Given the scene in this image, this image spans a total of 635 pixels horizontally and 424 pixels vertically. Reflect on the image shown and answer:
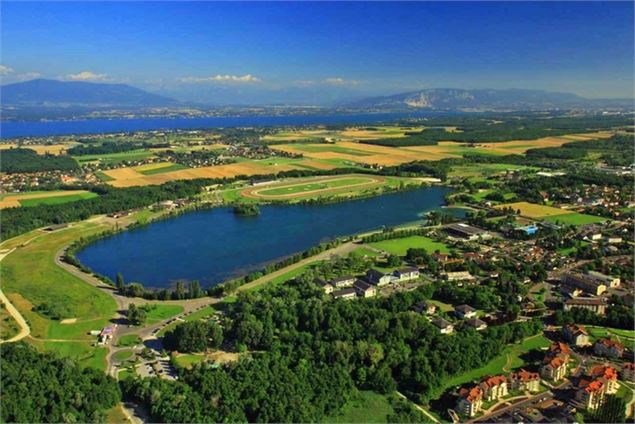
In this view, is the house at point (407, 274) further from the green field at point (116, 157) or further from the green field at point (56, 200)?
the green field at point (116, 157)

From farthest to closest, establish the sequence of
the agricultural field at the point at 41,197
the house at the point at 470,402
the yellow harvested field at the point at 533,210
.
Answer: the agricultural field at the point at 41,197, the yellow harvested field at the point at 533,210, the house at the point at 470,402

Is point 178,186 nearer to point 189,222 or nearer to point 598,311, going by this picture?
point 189,222

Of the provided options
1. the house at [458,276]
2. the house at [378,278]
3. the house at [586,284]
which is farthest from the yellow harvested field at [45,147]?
the house at [586,284]

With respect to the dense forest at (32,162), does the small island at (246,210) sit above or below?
below

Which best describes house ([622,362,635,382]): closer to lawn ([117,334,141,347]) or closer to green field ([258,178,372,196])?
lawn ([117,334,141,347])

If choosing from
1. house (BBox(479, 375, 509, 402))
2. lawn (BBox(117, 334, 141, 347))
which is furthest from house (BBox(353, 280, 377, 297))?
lawn (BBox(117, 334, 141, 347))
